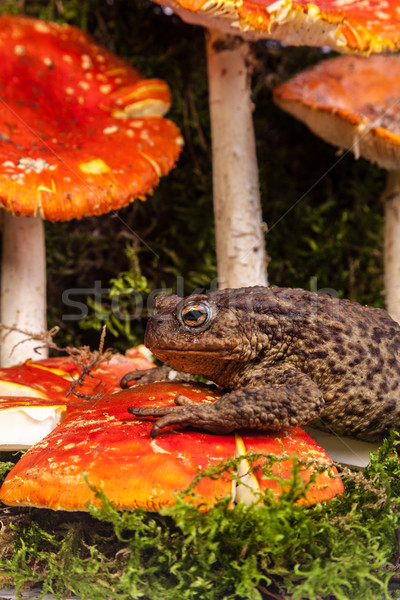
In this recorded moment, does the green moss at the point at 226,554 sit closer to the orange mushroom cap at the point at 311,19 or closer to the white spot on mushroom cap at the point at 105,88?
the orange mushroom cap at the point at 311,19

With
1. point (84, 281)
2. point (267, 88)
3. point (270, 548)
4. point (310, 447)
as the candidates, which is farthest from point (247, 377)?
point (267, 88)

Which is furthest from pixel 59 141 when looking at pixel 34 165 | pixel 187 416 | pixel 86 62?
pixel 187 416

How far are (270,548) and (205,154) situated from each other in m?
2.66

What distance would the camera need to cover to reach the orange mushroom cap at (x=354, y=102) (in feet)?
9.14

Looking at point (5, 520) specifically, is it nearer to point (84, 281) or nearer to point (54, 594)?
point (54, 594)

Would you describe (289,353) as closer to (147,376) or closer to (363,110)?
(147,376)

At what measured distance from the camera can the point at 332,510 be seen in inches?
63.6

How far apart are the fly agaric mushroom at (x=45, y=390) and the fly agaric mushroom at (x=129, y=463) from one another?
0.14 meters

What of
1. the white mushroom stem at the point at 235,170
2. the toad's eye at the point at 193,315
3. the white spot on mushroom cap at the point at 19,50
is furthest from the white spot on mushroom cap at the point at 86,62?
the toad's eye at the point at 193,315

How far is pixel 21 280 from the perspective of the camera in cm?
292

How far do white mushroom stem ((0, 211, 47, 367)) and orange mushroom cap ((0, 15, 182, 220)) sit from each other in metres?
0.51

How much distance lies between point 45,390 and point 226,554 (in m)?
0.99

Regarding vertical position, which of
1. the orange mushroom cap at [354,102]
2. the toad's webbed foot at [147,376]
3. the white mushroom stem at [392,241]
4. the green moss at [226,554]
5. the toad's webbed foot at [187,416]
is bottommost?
the green moss at [226,554]

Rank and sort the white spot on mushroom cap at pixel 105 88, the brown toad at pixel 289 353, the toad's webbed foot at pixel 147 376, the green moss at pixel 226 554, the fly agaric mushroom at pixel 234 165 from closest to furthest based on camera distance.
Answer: the green moss at pixel 226 554 < the brown toad at pixel 289 353 < the toad's webbed foot at pixel 147 376 < the fly agaric mushroom at pixel 234 165 < the white spot on mushroom cap at pixel 105 88
